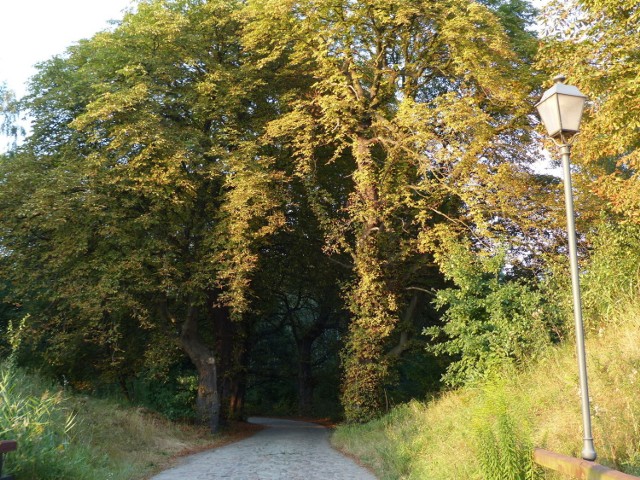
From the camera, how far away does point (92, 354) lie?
875 inches

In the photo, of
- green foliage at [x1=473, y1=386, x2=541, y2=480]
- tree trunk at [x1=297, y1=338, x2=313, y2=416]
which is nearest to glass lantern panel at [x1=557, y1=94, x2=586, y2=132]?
green foliage at [x1=473, y1=386, x2=541, y2=480]

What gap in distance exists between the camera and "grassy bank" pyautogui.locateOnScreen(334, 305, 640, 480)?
641 cm

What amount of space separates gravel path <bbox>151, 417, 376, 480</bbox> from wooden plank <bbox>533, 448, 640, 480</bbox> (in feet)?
17.3

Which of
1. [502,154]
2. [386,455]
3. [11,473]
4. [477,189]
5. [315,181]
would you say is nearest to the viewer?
[11,473]

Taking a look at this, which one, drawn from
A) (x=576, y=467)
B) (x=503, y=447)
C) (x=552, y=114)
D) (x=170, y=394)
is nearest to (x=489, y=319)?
(x=503, y=447)

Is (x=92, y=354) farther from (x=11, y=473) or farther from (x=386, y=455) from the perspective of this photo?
(x=11, y=473)

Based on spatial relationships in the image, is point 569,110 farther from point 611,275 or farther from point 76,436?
point 76,436

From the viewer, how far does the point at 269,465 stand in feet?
41.8

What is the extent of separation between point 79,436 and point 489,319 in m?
8.62

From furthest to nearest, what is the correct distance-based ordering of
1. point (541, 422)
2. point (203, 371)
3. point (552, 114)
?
point (203, 371) < point (541, 422) < point (552, 114)

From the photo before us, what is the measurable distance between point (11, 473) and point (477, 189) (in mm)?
12536

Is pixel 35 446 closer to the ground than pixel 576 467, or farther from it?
closer to the ground

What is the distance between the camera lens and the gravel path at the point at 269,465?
1112 cm

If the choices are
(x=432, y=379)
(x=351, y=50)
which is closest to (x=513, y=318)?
(x=351, y=50)
